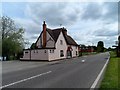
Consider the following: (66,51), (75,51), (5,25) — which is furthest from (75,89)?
(75,51)

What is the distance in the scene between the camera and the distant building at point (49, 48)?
45.6 metres

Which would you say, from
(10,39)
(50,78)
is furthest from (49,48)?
(50,78)

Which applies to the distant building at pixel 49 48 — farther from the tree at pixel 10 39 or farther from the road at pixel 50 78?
the road at pixel 50 78

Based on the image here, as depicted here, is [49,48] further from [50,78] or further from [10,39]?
[50,78]

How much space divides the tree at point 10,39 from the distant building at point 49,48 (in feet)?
9.50

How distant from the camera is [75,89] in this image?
9.91 metres

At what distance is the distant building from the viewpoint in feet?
150

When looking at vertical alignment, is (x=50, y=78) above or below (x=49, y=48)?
below

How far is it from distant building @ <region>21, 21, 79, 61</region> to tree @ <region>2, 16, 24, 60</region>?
9.50ft

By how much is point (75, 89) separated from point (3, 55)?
4167cm

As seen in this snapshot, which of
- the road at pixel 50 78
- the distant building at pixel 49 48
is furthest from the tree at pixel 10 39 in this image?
the road at pixel 50 78

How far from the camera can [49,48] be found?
46.2 metres

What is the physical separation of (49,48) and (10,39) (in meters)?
9.73

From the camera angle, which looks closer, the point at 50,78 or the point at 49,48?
the point at 50,78
